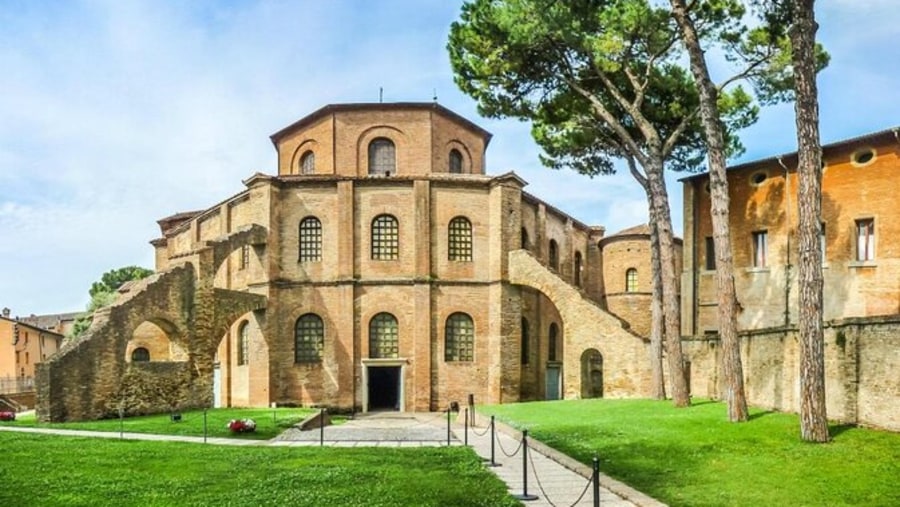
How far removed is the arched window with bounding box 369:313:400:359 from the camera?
28.5 meters

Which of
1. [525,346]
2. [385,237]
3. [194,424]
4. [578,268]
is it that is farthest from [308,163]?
[194,424]

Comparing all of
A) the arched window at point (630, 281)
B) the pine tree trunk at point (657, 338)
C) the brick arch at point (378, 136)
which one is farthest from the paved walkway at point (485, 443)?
the arched window at point (630, 281)

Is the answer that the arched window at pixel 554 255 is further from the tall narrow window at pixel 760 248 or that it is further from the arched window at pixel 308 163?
the arched window at pixel 308 163

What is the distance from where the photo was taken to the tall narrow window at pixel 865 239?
2327cm

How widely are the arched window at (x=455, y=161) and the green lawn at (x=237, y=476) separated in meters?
19.5

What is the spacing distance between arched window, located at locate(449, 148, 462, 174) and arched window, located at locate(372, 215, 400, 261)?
16.4 ft

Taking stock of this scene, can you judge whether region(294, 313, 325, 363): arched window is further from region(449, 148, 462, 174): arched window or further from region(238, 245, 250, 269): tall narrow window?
region(449, 148, 462, 174): arched window

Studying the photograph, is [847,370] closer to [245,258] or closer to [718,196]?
[718,196]

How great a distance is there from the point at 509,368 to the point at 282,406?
29.1ft

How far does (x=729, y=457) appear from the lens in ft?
40.6

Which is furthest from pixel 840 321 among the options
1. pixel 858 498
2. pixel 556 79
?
pixel 556 79


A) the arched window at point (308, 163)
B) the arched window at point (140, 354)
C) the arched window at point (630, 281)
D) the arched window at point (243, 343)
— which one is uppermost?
the arched window at point (308, 163)

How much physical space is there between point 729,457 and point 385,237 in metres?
18.7

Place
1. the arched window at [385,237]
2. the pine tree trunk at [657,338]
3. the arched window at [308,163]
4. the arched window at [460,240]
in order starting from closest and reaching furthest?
the pine tree trunk at [657,338], the arched window at [385,237], the arched window at [460,240], the arched window at [308,163]
